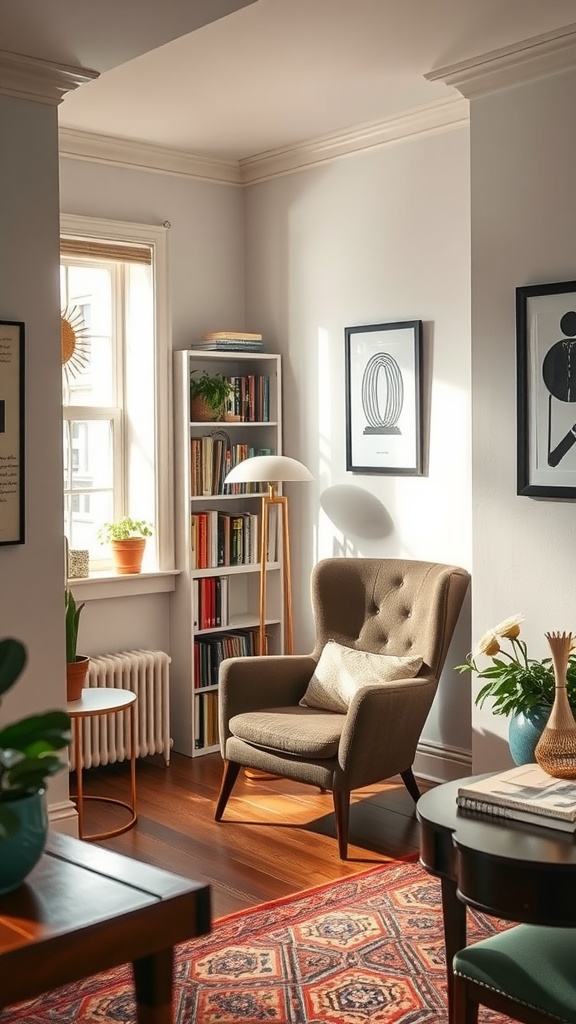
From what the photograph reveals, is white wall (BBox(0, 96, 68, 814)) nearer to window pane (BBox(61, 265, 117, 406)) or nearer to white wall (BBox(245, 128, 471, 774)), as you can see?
window pane (BBox(61, 265, 117, 406))

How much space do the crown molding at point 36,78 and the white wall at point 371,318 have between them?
1.65 metres

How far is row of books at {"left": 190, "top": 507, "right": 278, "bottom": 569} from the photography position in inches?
210

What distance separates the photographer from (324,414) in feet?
17.6

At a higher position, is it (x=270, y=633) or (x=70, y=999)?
(x=270, y=633)

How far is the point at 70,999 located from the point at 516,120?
3205 mm

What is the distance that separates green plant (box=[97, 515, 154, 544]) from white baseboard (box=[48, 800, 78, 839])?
154 cm

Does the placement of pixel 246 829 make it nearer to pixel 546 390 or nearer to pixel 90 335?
pixel 546 390

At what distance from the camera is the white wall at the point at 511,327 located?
389cm

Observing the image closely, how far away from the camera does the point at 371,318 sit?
16.7ft

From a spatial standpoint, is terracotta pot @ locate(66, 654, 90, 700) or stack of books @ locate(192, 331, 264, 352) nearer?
terracotta pot @ locate(66, 654, 90, 700)

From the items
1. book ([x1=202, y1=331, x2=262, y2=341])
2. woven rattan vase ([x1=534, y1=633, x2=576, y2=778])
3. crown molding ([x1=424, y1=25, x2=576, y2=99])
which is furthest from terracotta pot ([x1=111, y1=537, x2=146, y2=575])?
woven rattan vase ([x1=534, y1=633, x2=576, y2=778])

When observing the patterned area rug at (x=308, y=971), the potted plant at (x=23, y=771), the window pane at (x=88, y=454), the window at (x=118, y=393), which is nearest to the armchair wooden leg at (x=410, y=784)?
the patterned area rug at (x=308, y=971)

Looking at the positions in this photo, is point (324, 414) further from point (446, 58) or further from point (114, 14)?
point (114, 14)

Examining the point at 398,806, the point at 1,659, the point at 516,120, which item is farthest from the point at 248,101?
the point at 1,659
